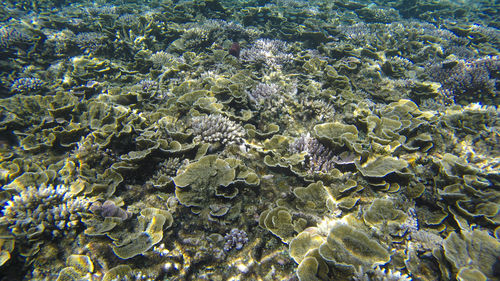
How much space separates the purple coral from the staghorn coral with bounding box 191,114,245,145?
1.84 meters

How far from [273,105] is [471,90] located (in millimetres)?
6934

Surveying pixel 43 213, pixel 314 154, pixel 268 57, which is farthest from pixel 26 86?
pixel 314 154

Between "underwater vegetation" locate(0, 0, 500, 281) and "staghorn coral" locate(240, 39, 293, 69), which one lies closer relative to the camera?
"underwater vegetation" locate(0, 0, 500, 281)

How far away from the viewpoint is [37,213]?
9.53ft

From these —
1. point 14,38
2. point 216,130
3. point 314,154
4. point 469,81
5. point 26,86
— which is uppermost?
point 469,81

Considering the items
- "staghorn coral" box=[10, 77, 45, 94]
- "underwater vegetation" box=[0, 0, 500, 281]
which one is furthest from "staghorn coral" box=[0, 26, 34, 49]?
"staghorn coral" box=[10, 77, 45, 94]

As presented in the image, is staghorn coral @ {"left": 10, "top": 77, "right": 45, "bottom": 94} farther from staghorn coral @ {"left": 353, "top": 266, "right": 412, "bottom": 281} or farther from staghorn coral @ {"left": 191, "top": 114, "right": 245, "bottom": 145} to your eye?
staghorn coral @ {"left": 353, "top": 266, "right": 412, "bottom": 281}

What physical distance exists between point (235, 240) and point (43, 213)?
9.05 feet

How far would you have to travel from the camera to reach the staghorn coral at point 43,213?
2791 mm

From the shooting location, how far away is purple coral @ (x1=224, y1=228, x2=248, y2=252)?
9.92ft

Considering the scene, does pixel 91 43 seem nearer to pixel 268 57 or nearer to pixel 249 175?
pixel 268 57

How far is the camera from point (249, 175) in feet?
11.8

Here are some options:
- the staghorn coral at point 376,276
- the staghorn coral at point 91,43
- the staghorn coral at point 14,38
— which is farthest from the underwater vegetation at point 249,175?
the staghorn coral at point 91,43

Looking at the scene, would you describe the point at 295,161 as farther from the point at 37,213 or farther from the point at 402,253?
the point at 37,213
